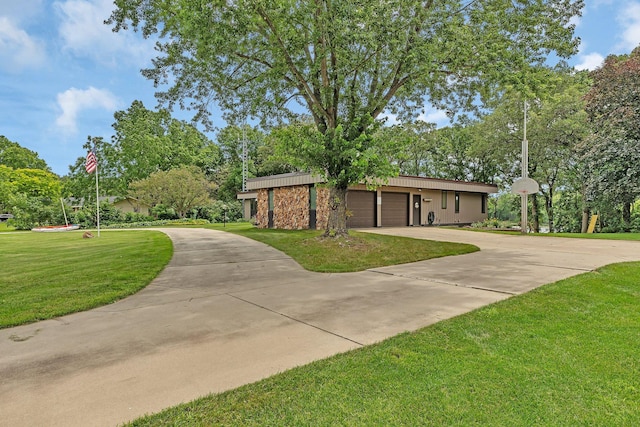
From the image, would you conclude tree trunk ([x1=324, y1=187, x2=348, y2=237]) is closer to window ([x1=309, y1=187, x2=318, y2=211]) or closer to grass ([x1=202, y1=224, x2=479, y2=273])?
grass ([x1=202, y1=224, x2=479, y2=273])

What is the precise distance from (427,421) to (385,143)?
8.37m

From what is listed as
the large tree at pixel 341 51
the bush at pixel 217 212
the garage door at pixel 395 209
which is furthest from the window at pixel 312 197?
the bush at pixel 217 212

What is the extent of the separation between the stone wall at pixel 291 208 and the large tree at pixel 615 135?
13576 mm

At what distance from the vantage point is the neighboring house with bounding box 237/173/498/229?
56.3 ft

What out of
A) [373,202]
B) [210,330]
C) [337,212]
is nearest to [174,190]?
[373,202]

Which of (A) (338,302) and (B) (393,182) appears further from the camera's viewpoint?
(B) (393,182)

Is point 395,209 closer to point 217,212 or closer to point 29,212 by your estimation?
point 217,212

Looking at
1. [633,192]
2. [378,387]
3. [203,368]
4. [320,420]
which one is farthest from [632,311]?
[633,192]

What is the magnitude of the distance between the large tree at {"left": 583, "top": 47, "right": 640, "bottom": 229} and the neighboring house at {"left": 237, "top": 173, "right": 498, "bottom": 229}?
23.7ft

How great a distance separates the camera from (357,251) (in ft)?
31.3

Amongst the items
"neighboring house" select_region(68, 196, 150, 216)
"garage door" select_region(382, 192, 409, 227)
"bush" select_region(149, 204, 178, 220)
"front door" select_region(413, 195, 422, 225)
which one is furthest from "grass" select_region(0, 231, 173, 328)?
"neighboring house" select_region(68, 196, 150, 216)

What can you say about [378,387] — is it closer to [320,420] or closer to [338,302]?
[320,420]

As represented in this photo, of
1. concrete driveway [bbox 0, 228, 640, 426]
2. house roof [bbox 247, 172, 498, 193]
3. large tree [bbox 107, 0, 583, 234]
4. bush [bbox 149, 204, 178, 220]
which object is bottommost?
concrete driveway [bbox 0, 228, 640, 426]

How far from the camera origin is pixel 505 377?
2.56 metres
